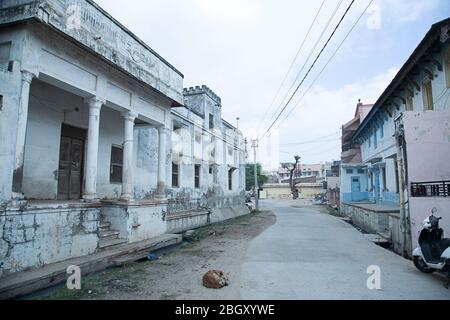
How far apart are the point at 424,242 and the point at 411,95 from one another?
9.02 meters

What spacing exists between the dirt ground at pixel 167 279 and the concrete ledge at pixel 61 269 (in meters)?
0.16

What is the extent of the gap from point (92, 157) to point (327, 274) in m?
5.99

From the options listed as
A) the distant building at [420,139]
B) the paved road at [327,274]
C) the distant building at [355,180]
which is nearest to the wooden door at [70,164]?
the paved road at [327,274]

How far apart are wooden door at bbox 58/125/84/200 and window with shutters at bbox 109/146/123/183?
1.43 meters

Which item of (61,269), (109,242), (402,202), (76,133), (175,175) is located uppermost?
(76,133)

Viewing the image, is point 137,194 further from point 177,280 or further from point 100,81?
point 177,280

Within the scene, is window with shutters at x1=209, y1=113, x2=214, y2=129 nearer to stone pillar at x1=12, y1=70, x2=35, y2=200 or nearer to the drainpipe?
the drainpipe

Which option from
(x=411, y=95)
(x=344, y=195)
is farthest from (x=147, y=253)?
(x=344, y=195)

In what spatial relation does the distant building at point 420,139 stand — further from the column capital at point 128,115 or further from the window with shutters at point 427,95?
the column capital at point 128,115

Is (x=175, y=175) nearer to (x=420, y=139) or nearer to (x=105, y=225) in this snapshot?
(x=105, y=225)

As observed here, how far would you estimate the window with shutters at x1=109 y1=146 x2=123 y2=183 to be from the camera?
1086cm

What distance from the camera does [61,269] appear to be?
5496mm

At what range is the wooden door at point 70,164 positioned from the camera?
8.80 metres

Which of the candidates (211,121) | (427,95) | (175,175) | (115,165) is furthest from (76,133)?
(427,95)
